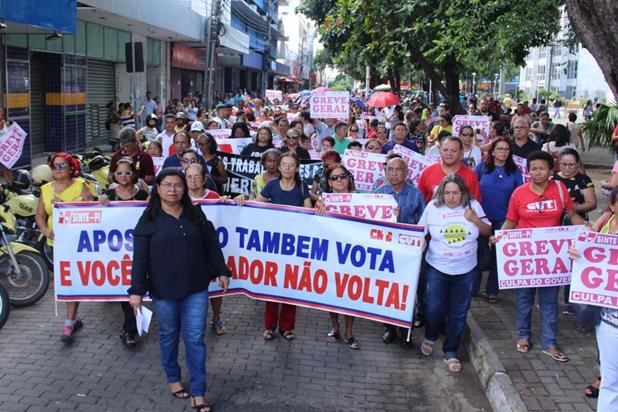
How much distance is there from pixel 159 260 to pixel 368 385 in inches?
80.9

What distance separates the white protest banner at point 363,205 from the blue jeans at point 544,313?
1352 mm

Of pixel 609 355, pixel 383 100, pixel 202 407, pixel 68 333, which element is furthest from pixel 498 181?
pixel 383 100

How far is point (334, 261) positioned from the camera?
231 inches

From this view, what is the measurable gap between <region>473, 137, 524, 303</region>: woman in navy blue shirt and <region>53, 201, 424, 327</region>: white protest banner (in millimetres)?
1700

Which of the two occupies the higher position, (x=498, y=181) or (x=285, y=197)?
(x=498, y=181)

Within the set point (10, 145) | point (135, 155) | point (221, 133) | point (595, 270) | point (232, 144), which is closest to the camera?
point (595, 270)

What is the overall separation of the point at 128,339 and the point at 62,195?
1530 millimetres

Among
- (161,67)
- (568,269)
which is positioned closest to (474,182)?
(568,269)

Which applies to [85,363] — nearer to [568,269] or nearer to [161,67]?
[568,269]

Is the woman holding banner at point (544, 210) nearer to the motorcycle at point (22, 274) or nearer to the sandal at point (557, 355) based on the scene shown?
the sandal at point (557, 355)

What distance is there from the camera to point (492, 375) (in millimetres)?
5293

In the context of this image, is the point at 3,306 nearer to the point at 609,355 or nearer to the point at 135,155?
the point at 135,155

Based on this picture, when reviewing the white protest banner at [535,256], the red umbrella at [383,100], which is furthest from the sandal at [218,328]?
the red umbrella at [383,100]

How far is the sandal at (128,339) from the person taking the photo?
19.4 feet
